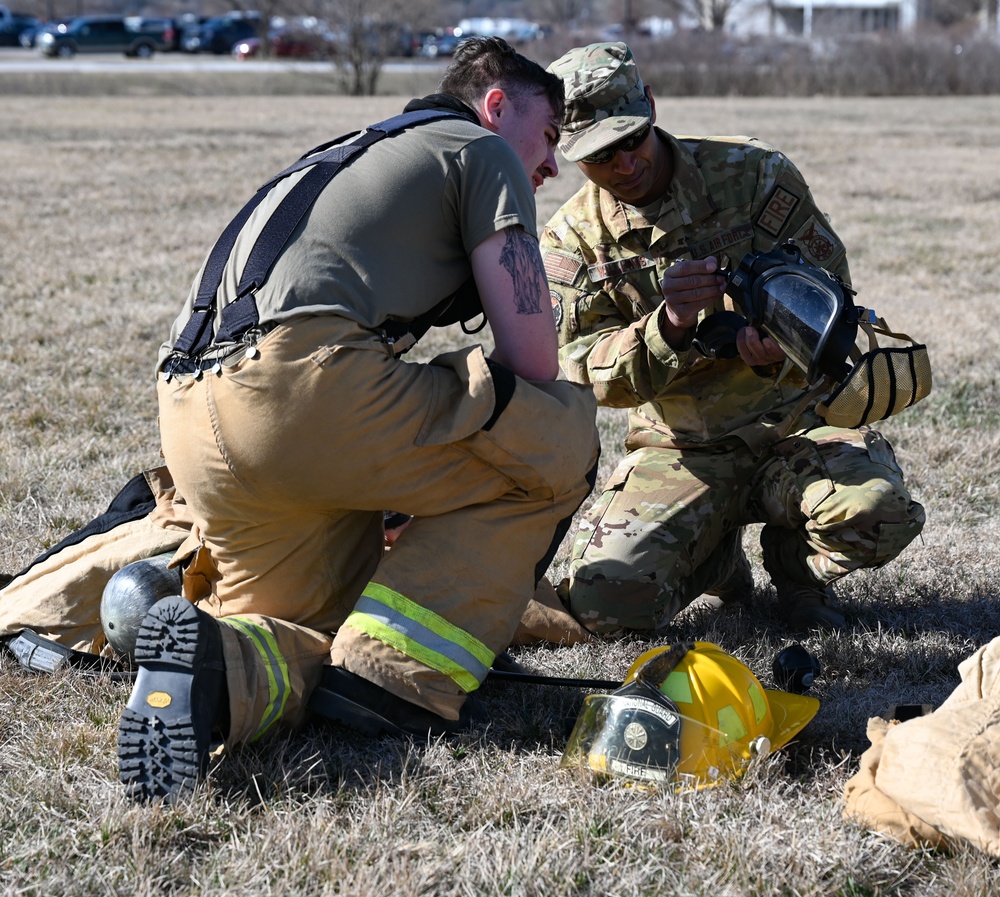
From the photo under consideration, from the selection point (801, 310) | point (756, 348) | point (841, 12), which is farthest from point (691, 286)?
point (841, 12)

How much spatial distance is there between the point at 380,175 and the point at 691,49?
3732 centimetres

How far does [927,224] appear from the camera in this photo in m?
11.6

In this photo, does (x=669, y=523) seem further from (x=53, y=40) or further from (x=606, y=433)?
(x=53, y=40)

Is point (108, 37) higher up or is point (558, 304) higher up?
point (108, 37)

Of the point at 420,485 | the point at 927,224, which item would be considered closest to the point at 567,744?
the point at 420,485

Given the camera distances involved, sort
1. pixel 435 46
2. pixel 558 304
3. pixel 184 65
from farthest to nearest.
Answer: pixel 435 46 < pixel 184 65 < pixel 558 304

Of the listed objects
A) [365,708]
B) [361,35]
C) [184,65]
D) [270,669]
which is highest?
[184,65]

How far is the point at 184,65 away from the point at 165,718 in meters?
46.0

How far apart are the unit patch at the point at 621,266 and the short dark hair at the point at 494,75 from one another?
0.70 metres

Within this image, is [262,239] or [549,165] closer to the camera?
[262,239]

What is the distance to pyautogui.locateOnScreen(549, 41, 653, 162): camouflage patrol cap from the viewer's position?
142 inches

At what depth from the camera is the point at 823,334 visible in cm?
309

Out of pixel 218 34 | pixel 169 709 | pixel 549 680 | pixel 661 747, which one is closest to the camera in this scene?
pixel 169 709

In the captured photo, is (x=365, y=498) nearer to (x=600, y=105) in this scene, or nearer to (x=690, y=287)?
(x=690, y=287)
